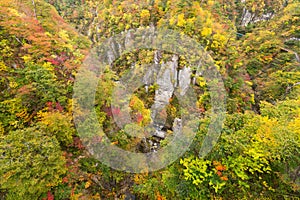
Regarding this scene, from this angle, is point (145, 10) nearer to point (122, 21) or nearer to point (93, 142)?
point (122, 21)

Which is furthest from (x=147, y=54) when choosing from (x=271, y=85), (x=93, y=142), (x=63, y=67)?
(x=271, y=85)

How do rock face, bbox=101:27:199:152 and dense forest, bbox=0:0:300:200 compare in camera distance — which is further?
rock face, bbox=101:27:199:152

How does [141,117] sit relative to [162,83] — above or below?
below

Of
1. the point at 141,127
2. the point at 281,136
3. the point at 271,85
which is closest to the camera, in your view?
the point at 281,136

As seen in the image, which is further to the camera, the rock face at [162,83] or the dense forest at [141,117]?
the rock face at [162,83]

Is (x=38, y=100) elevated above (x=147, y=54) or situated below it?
below

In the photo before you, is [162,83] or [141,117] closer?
[141,117]

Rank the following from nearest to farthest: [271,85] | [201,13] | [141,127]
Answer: [141,127] → [201,13] → [271,85]

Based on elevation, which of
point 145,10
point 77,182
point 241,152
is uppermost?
point 145,10
